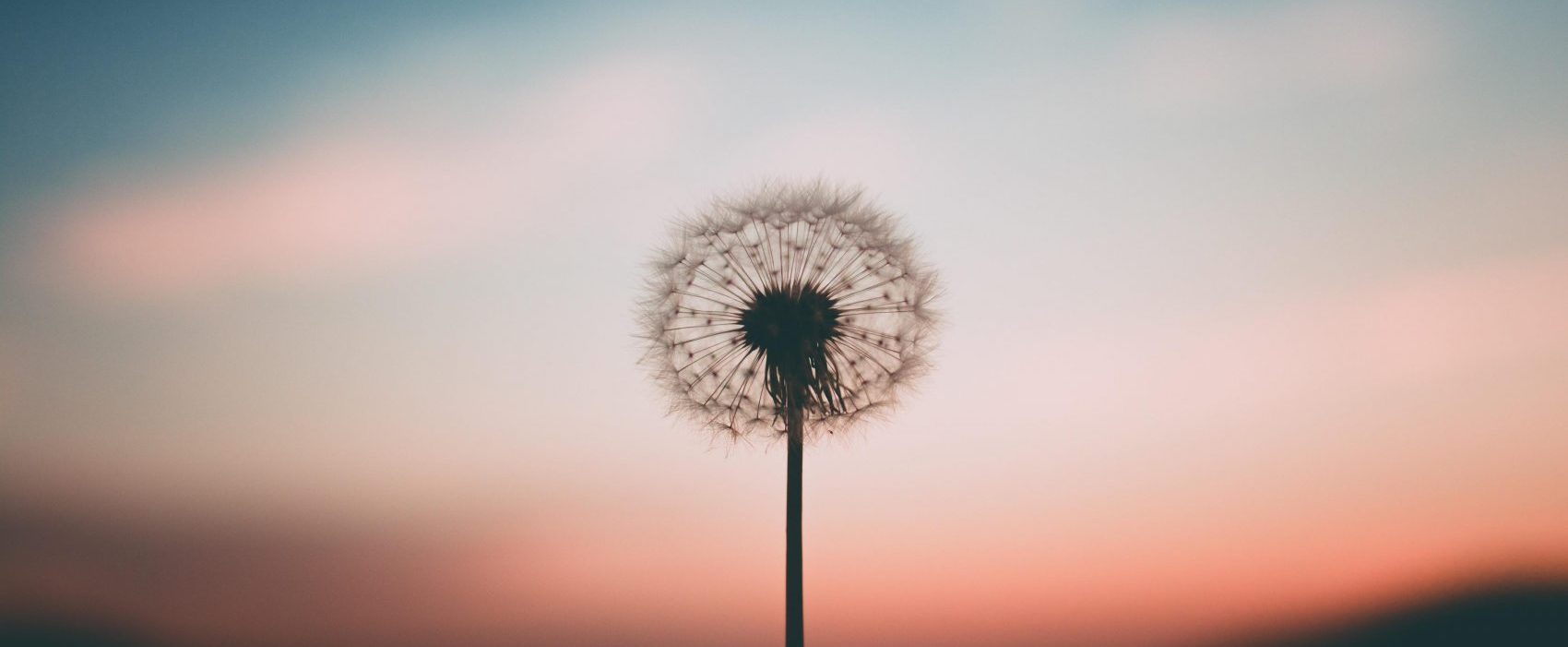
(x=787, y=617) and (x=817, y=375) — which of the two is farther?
(x=817, y=375)

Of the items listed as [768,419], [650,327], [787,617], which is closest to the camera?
[787,617]

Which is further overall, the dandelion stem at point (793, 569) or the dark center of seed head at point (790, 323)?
the dark center of seed head at point (790, 323)

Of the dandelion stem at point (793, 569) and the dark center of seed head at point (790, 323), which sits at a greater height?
the dark center of seed head at point (790, 323)

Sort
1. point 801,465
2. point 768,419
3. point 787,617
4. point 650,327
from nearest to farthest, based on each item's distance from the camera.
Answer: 1. point 787,617
2. point 801,465
3. point 768,419
4. point 650,327

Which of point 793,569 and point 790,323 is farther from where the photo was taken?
point 790,323

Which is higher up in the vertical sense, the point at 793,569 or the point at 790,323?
the point at 790,323

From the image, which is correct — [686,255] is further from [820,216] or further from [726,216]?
[820,216]

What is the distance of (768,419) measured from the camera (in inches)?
435

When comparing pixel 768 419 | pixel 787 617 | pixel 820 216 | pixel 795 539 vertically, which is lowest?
pixel 787 617

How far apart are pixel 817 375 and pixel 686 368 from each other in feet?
5.91

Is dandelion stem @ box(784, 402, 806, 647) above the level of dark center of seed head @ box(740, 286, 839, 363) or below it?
below

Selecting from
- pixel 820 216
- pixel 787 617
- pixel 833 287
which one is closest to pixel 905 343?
pixel 833 287

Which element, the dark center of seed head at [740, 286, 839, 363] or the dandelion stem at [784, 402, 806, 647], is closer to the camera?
the dandelion stem at [784, 402, 806, 647]

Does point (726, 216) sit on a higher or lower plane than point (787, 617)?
higher
